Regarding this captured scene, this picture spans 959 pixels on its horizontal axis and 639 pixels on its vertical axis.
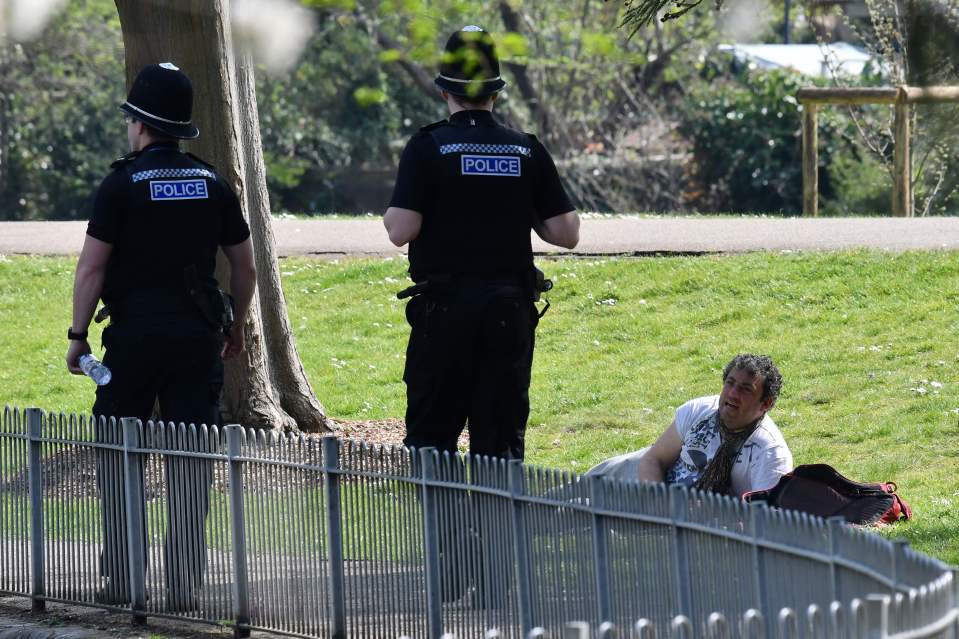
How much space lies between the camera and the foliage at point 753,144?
76.2 ft

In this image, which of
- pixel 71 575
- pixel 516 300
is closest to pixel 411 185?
pixel 516 300

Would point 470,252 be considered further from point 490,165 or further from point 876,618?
point 876,618

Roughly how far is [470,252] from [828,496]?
1.78 m

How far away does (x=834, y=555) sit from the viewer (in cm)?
400

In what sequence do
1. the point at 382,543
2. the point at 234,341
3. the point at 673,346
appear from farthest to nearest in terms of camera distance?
1. the point at 673,346
2. the point at 234,341
3. the point at 382,543

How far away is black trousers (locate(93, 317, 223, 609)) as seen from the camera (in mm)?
5895

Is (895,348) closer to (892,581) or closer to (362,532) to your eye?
(362,532)

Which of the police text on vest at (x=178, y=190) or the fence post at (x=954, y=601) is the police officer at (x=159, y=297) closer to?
the police text on vest at (x=178, y=190)

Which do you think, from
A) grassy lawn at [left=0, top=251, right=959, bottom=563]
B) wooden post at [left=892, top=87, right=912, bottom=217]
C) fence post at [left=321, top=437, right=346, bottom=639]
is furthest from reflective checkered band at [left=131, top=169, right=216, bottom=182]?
wooden post at [left=892, top=87, right=912, bottom=217]

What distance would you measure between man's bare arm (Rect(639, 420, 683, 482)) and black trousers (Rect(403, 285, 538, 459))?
0.99m

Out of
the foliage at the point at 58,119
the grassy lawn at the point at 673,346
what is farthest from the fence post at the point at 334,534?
the foliage at the point at 58,119

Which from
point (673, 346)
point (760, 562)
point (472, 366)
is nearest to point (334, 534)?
point (472, 366)

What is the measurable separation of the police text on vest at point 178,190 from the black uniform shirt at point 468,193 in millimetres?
699

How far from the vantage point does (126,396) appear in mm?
6172
